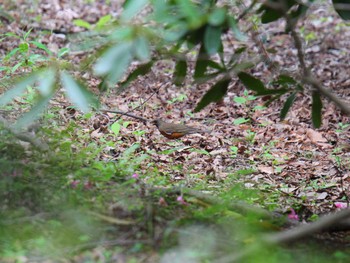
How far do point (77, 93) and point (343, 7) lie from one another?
4.73 ft

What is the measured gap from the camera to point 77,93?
7.46 feet

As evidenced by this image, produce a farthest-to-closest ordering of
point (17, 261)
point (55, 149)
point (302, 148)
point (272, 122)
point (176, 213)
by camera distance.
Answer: point (272, 122), point (302, 148), point (55, 149), point (176, 213), point (17, 261)

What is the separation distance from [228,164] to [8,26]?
3.95 metres

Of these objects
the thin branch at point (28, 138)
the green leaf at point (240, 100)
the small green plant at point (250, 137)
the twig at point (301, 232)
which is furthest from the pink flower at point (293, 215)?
the green leaf at point (240, 100)

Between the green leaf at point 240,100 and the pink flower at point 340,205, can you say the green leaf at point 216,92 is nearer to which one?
the pink flower at point 340,205

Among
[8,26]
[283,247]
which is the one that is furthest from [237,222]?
[8,26]

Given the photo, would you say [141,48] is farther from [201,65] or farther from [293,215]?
[293,215]

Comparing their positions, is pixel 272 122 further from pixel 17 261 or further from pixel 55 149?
pixel 17 261

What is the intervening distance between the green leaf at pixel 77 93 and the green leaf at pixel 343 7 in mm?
1386

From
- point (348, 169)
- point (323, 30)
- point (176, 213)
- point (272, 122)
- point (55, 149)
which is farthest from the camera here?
point (323, 30)

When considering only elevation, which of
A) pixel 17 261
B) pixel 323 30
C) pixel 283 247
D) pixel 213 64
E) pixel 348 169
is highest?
pixel 213 64

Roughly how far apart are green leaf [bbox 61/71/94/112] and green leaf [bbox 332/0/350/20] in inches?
54.6

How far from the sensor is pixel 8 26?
24.7ft

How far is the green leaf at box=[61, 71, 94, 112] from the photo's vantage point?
88.8 inches
